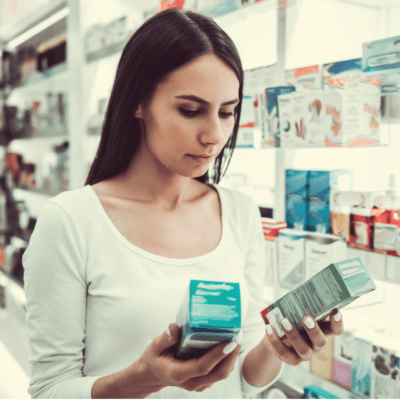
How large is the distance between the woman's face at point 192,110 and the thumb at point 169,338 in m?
0.37

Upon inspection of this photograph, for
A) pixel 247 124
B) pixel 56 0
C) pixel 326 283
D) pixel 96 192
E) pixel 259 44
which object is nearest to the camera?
pixel 326 283

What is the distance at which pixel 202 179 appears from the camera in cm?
134

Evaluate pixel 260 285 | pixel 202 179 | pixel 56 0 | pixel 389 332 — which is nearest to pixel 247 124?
pixel 202 179

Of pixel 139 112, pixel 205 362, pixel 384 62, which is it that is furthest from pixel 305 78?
pixel 205 362

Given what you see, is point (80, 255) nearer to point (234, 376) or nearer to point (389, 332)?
point (234, 376)

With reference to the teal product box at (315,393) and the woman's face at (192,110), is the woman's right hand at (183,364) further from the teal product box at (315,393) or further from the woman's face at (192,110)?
the teal product box at (315,393)

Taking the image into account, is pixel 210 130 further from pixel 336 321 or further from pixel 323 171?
pixel 323 171

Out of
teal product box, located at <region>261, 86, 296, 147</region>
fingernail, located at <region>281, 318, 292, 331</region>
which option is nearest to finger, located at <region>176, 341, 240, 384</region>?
fingernail, located at <region>281, 318, 292, 331</region>

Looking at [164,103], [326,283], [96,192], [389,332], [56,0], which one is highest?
[56,0]

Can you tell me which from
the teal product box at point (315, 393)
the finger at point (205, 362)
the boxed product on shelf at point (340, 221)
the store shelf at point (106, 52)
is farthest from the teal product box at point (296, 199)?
the store shelf at point (106, 52)

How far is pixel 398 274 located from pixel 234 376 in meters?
0.59

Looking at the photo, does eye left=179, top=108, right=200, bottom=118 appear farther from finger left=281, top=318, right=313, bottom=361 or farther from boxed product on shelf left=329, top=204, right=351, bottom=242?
boxed product on shelf left=329, top=204, right=351, bottom=242

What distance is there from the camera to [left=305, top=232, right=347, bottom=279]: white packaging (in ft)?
4.77

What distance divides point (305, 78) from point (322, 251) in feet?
2.02
